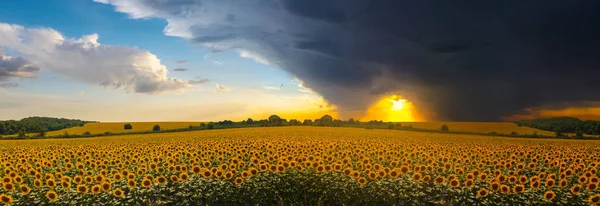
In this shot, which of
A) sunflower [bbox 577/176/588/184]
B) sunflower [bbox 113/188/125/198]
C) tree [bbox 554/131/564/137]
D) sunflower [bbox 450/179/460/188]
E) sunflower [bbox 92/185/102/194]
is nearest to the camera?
sunflower [bbox 113/188/125/198]

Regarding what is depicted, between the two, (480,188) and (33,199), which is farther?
(480,188)

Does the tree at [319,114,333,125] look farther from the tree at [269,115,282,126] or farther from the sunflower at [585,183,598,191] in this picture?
the sunflower at [585,183,598,191]

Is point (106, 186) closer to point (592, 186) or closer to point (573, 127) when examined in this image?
point (592, 186)

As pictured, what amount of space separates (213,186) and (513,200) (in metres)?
11.2

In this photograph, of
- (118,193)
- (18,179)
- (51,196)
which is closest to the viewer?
(51,196)

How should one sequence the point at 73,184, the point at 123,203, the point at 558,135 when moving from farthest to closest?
the point at 558,135 < the point at 73,184 < the point at 123,203

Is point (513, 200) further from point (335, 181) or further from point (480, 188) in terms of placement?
point (335, 181)

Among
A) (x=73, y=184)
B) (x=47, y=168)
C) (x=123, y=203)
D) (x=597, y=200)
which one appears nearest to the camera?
(x=597, y=200)

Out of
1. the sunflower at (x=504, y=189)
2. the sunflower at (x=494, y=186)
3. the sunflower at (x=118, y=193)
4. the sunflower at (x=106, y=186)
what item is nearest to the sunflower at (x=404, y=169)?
the sunflower at (x=494, y=186)

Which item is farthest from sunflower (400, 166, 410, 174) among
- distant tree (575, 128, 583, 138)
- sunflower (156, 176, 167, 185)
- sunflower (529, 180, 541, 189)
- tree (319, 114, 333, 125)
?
tree (319, 114, 333, 125)

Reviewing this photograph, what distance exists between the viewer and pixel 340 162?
19.5m

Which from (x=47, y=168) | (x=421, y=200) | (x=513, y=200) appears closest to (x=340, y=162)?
(x=421, y=200)

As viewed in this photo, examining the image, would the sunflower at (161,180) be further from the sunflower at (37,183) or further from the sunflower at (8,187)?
the sunflower at (8,187)

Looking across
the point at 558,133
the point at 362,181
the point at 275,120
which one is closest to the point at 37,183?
the point at 362,181
